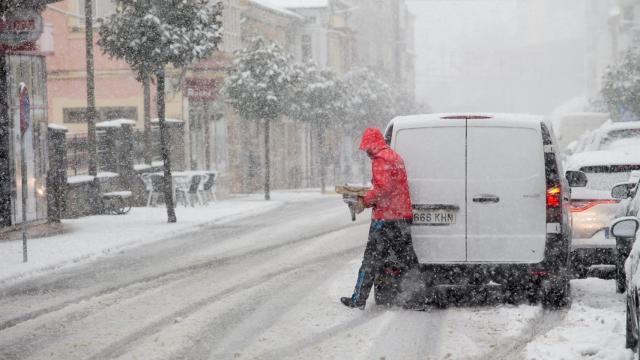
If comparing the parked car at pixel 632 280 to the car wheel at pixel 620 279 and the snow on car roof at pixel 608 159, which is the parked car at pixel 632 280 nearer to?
the car wheel at pixel 620 279

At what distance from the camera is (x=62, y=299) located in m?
11.5

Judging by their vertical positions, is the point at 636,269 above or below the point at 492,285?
above

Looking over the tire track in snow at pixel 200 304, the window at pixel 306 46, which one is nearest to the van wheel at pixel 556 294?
the tire track in snow at pixel 200 304

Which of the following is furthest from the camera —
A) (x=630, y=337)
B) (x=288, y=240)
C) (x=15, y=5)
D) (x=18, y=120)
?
(x=18, y=120)

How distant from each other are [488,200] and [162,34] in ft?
42.9

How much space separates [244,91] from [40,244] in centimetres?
1723

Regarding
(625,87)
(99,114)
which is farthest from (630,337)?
(625,87)

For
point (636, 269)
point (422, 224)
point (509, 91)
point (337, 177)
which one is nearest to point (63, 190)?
point (422, 224)

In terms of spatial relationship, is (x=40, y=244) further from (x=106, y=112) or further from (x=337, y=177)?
(x=337, y=177)

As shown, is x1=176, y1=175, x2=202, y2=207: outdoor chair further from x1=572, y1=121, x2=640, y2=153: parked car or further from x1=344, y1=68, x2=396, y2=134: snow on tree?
x1=344, y1=68, x2=396, y2=134: snow on tree

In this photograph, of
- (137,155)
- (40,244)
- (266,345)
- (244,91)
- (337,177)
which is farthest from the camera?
(337,177)

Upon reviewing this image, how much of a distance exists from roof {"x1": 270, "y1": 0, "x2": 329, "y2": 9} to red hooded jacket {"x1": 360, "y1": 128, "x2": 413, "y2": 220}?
167ft

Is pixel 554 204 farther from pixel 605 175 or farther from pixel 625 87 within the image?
pixel 625 87

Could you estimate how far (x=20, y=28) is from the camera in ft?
58.4
